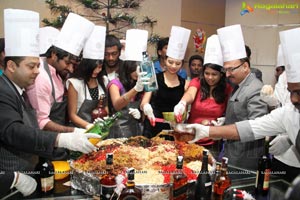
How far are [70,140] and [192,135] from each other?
33.0 inches

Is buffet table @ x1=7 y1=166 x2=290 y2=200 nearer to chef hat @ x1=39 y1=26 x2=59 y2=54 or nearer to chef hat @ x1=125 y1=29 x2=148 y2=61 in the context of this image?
chef hat @ x1=125 y1=29 x2=148 y2=61

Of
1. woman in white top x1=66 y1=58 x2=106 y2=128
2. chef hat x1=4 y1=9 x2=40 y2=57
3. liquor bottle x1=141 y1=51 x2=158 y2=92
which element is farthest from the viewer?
woman in white top x1=66 y1=58 x2=106 y2=128

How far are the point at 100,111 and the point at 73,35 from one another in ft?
2.07

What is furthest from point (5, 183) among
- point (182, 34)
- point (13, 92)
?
point (182, 34)

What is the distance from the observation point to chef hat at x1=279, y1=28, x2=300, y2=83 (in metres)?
1.42

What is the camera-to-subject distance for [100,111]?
2.19 m

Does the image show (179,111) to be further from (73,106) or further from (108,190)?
(108,190)

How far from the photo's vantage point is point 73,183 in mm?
1304

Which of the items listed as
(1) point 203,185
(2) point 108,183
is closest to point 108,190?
(2) point 108,183

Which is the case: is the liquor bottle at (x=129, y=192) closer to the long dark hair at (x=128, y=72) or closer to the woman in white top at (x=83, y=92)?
the woman in white top at (x=83, y=92)

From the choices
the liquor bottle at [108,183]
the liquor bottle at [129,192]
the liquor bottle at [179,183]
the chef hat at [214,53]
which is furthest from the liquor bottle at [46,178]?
the chef hat at [214,53]

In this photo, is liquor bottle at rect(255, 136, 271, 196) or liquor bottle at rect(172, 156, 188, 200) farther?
liquor bottle at rect(255, 136, 271, 196)

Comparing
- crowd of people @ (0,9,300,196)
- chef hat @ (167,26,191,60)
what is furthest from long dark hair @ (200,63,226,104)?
chef hat @ (167,26,191,60)

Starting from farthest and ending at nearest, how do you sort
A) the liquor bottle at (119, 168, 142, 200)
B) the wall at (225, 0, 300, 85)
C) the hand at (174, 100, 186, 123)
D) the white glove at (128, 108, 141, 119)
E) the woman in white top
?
the wall at (225, 0, 300, 85), the white glove at (128, 108, 141, 119), the woman in white top, the hand at (174, 100, 186, 123), the liquor bottle at (119, 168, 142, 200)
